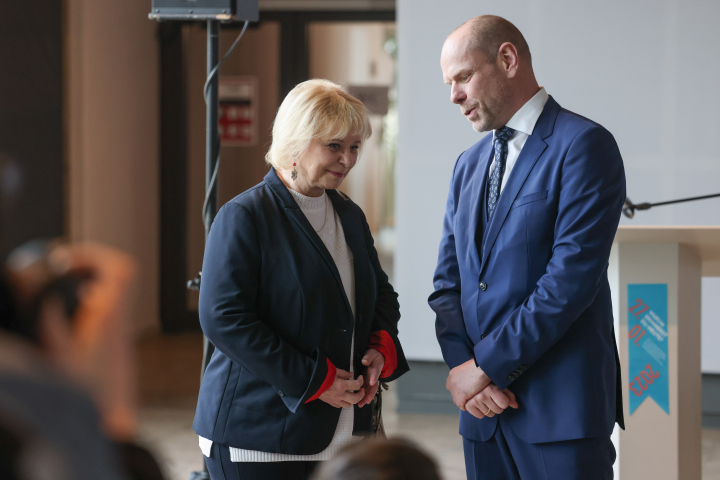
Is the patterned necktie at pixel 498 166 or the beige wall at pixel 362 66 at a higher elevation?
the beige wall at pixel 362 66

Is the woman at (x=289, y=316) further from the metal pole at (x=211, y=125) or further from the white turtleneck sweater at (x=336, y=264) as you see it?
the metal pole at (x=211, y=125)

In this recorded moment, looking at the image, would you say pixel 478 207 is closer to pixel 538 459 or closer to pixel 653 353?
pixel 538 459

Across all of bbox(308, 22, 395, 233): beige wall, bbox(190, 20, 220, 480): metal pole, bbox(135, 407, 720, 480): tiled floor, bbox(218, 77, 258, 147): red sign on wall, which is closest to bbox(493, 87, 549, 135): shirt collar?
bbox(190, 20, 220, 480): metal pole

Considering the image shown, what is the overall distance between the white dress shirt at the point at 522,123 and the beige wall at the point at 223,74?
495 centimetres

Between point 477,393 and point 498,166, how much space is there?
22.3 inches

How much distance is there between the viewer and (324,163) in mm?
1603

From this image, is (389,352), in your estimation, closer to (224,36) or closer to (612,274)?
(612,274)

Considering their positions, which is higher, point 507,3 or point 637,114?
point 507,3

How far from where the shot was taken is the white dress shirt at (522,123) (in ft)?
5.56

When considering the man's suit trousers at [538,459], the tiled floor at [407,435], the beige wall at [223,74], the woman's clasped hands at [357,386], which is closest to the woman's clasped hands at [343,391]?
the woman's clasped hands at [357,386]

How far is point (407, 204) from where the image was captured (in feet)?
13.8

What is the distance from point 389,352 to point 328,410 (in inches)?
9.0

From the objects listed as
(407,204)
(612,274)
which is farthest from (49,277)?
(407,204)

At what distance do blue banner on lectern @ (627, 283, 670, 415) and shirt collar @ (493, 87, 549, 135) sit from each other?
0.74m
